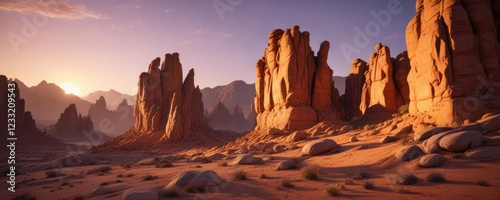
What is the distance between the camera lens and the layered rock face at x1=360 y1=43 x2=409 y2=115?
3341 cm

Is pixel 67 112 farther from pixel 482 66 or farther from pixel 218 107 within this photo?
pixel 482 66

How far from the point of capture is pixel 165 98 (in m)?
53.2

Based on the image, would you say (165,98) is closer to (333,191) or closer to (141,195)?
(141,195)

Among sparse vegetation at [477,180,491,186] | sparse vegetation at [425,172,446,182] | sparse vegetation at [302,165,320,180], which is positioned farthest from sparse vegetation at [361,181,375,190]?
sparse vegetation at [477,180,491,186]

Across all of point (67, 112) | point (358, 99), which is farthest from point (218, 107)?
point (358, 99)

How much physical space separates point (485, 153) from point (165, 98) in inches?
2003

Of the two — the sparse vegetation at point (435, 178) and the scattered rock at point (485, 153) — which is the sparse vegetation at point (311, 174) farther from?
the scattered rock at point (485, 153)

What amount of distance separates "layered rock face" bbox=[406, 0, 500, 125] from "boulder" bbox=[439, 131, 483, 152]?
12.2 ft

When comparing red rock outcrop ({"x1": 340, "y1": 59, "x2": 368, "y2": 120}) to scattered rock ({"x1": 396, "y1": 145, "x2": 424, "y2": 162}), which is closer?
scattered rock ({"x1": 396, "y1": 145, "x2": 424, "y2": 162})

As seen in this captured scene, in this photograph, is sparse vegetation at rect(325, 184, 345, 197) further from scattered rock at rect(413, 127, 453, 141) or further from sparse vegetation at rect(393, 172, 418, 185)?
scattered rock at rect(413, 127, 453, 141)

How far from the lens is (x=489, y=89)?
15625 millimetres

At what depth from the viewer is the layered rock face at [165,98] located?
49.2m

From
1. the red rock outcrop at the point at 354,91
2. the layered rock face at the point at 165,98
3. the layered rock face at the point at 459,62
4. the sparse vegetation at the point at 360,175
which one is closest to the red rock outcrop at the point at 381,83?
the red rock outcrop at the point at 354,91

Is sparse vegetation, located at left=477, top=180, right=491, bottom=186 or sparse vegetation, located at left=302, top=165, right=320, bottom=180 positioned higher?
sparse vegetation, located at left=477, top=180, right=491, bottom=186
